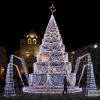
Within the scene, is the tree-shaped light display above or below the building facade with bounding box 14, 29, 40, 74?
below

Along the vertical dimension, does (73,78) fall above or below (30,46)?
below

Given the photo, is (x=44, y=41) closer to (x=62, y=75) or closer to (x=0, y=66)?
(x=62, y=75)

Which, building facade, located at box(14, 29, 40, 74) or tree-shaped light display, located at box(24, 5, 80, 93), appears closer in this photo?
tree-shaped light display, located at box(24, 5, 80, 93)

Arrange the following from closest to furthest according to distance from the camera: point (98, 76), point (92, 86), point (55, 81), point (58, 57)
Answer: point (92, 86), point (55, 81), point (58, 57), point (98, 76)

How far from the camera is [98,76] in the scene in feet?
174

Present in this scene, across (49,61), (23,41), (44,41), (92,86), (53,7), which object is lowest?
(92,86)

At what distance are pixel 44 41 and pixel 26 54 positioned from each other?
46.4m

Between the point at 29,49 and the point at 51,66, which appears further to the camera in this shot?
the point at 29,49

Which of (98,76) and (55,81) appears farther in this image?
(98,76)

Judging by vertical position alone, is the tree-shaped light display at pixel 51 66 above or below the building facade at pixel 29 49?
below

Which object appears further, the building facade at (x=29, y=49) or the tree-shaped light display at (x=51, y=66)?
the building facade at (x=29, y=49)

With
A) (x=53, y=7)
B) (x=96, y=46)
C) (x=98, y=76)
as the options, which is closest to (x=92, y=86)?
(x=53, y=7)

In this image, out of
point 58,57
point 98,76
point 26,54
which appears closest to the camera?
point 58,57

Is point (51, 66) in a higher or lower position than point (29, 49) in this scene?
lower
